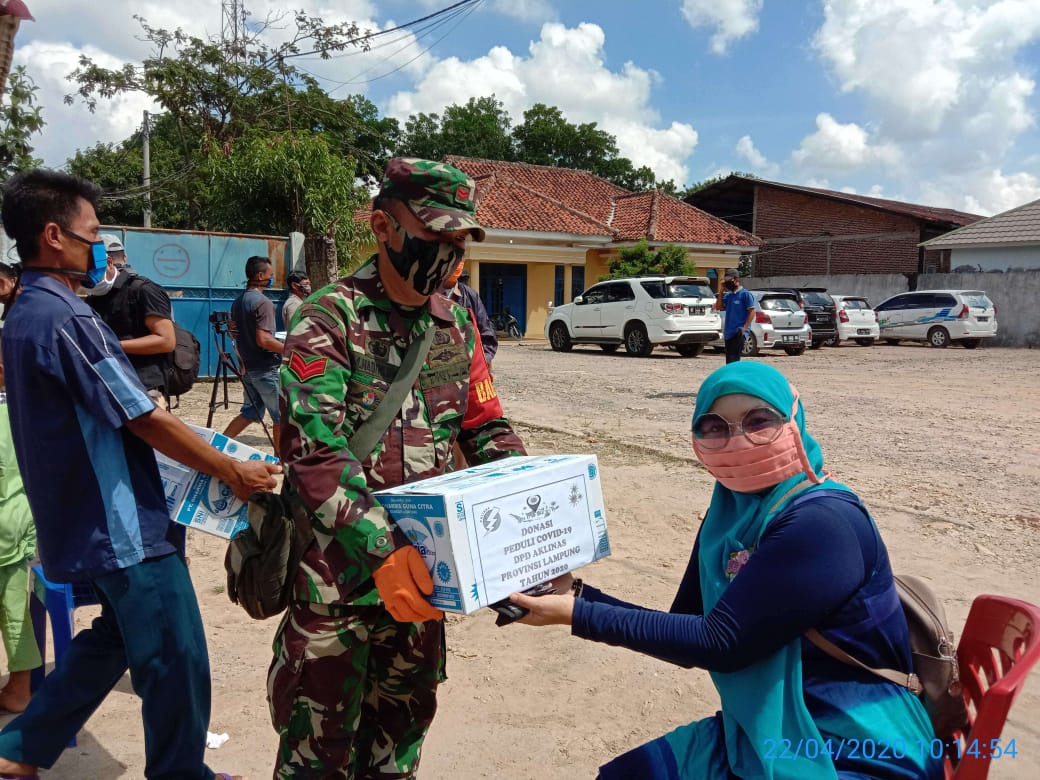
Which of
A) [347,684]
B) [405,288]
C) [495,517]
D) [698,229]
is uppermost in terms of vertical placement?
[698,229]

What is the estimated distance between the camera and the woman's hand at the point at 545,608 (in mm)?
1714

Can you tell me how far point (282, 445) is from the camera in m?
1.83

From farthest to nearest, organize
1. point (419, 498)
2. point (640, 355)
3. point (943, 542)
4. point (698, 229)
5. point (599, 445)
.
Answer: point (698, 229) → point (640, 355) → point (599, 445) → point (943, 542) → point (419, 498)

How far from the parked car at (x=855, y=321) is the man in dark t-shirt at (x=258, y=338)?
57.0 ft

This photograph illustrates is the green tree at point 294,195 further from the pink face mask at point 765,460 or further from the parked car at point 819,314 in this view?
the pink face mask at point 765,460

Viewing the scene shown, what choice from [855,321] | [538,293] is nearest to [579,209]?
[538,293]

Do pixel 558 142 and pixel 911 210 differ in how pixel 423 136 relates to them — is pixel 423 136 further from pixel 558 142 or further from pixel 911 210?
pixel 911 210

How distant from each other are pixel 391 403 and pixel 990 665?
5.05 feet

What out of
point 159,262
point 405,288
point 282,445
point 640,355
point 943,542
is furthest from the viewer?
point 640,355

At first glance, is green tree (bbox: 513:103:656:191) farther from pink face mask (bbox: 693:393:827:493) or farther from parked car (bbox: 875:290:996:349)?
pink face mask (bbox: 693:393:827:493)

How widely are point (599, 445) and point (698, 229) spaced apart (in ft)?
71.4

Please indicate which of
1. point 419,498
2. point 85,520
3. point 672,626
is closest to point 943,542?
Result: point 672,626

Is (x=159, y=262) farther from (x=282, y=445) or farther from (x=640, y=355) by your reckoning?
(x=282, y=445)

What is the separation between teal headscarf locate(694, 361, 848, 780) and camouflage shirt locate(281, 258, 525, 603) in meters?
0.66
